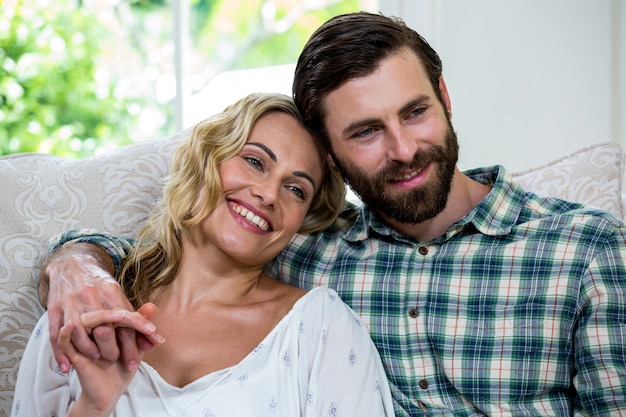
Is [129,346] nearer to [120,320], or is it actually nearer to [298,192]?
[120,320]

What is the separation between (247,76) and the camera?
3090 mm

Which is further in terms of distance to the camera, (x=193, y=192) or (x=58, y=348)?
(x=193, y=192)

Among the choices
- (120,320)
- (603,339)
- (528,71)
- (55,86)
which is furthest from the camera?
(55,86)

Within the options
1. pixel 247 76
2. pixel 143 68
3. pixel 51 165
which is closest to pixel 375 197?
pixel 51 165

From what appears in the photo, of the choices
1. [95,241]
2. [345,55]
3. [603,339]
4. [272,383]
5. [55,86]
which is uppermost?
[345,55]

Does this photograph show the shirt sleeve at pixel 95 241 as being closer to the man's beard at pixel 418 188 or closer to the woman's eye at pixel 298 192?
the woman's eye at pixel 298 192

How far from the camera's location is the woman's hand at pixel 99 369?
1126 mm

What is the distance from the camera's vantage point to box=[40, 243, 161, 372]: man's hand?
1149mm

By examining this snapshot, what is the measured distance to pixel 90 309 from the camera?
1218 millimetres

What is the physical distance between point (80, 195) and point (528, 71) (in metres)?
1.37

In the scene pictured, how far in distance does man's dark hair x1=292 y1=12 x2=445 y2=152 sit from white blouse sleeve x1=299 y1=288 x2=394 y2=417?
0.37 m

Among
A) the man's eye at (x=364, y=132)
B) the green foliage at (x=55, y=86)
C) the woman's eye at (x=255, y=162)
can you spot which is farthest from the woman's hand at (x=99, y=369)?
the green foliage at (x=55, y=86)

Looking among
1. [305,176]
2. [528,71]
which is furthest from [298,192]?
[528,71]

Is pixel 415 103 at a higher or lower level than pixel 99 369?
higher
